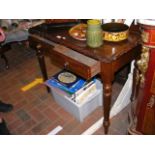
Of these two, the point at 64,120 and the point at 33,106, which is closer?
the point at 64,120

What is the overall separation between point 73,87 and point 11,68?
1.21 meters

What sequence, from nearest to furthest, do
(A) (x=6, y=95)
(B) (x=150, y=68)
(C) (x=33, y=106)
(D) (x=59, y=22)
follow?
(B) (x=150, y=68)
(D) (x=59, y=22)
(C) (x=33, y=106)
(A) (x=6, y=95)

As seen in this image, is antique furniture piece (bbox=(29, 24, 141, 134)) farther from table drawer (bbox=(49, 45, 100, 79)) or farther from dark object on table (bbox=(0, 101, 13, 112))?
dark object on table (bbox=(0, 101, 13, 112))

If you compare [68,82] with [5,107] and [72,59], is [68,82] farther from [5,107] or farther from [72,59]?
[5,107]

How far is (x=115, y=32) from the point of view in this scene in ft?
4.28

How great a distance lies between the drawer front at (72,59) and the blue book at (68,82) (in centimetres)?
31

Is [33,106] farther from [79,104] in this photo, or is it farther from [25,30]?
[25,30]

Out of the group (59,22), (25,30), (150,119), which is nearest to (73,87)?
(59,22)

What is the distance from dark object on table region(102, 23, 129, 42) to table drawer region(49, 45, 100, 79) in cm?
18

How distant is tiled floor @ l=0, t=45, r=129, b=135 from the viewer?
1839 mm

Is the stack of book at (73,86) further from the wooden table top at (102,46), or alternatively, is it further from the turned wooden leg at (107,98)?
the wooden table top at (102,46)

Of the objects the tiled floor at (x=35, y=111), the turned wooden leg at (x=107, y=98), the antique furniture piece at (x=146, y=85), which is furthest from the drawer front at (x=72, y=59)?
the tiled floor at (x=35, y=111)

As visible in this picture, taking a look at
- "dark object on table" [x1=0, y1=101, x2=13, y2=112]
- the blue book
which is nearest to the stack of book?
the blue book
